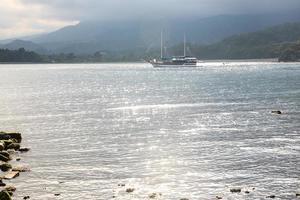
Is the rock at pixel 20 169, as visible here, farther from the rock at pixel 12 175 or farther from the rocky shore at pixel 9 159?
the rock at pixel 12 175

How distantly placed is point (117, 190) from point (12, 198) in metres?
10.3

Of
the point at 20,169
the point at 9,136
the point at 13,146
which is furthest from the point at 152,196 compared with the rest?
the point at 9,136

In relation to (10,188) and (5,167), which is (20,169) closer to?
(5,167)

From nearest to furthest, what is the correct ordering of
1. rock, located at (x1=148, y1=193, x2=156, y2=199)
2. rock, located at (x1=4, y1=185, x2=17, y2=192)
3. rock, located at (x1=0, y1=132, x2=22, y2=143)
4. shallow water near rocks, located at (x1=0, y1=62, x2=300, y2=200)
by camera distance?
rock, located at (x1=148, y1=193, x2=156, y2=199)
rock, located at (x1=4, y1=185, x2=17, y2=192)
shallow water near rocks, located at (x1=0, y1=62, x2=300, y2=200)
rock, located at (x1=0, y1=132, x2=22, y2=143)

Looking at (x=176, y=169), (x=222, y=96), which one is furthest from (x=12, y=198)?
(x=222, y=96)

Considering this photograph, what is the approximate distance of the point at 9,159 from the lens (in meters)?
66.1

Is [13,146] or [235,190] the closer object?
[235,190]

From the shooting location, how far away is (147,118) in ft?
369

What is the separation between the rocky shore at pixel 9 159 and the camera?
50812 millimetres

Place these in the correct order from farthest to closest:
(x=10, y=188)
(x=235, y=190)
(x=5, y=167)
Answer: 1. (x=5, y=167)
2. (x=10, y=188)
3. (x=235, y=190)

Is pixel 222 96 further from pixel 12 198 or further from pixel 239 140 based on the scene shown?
pixel 12 198

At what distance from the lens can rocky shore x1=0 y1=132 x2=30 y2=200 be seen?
50812mm

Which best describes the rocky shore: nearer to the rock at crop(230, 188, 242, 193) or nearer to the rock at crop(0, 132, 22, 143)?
the rock at crop(0, 132, 22, 143)

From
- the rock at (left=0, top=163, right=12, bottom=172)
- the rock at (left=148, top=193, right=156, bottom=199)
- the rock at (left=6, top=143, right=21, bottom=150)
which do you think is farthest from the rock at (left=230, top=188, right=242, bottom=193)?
the rock at (left=6, top=143, right=21, bottom=150)
